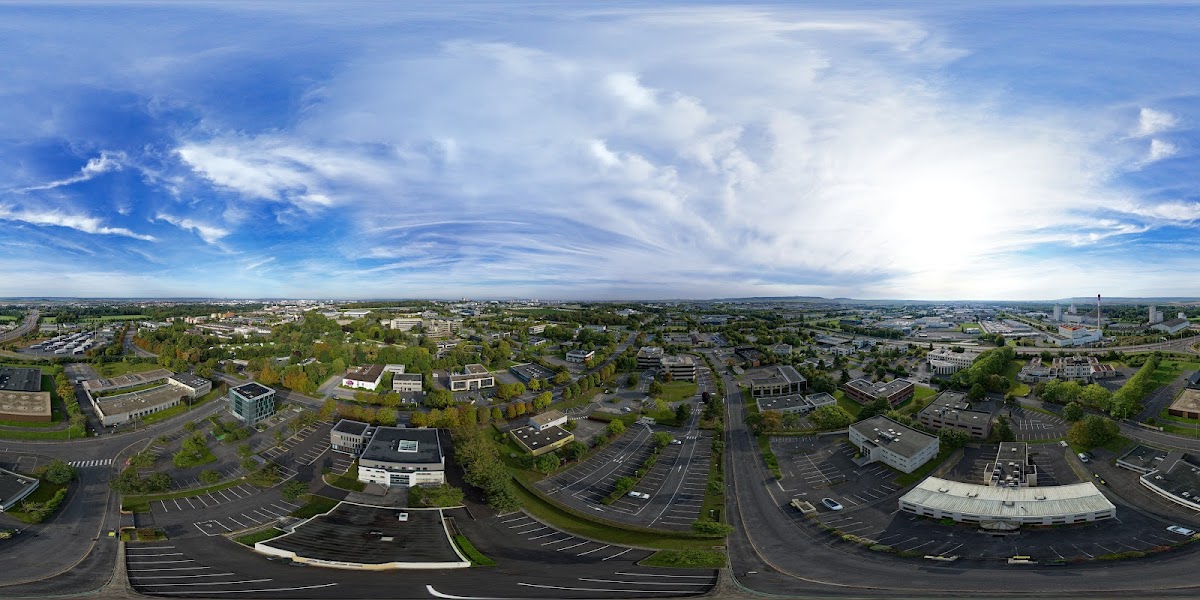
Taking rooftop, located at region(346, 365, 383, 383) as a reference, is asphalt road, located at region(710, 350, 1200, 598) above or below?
below

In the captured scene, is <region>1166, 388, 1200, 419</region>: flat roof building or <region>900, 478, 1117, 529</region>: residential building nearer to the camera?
<region>900, 478, 1117, 529</region>: residential building

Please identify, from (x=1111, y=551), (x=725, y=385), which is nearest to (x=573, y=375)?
(x=725, y=385)

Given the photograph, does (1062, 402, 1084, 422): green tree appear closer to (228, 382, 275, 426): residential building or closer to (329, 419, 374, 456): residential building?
(329, 419, 374, 456): residential building

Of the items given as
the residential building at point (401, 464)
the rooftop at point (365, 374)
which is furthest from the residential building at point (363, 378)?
the residential building at point (401, 464)

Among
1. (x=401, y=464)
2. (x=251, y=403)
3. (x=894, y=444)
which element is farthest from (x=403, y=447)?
(x=894, y=444)

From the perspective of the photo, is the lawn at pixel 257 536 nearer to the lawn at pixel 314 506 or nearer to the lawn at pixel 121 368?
the lawn at pixel 314 506

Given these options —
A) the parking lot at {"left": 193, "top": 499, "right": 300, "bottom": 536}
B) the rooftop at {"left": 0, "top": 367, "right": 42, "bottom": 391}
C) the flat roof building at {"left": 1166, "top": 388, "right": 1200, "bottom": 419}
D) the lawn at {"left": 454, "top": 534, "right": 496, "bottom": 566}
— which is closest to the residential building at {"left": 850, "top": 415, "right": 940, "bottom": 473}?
the flat roof building at {"left": 1166, "top": 388, "right": 1200, "bottom": 419}

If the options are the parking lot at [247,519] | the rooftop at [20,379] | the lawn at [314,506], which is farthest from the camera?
the rooftop at [20,379]

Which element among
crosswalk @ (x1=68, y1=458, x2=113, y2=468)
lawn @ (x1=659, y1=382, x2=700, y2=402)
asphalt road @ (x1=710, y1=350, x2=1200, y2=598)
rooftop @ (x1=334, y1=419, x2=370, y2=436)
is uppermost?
rooftop @ (x1=334, y1=419, x2=370, y2=436)
